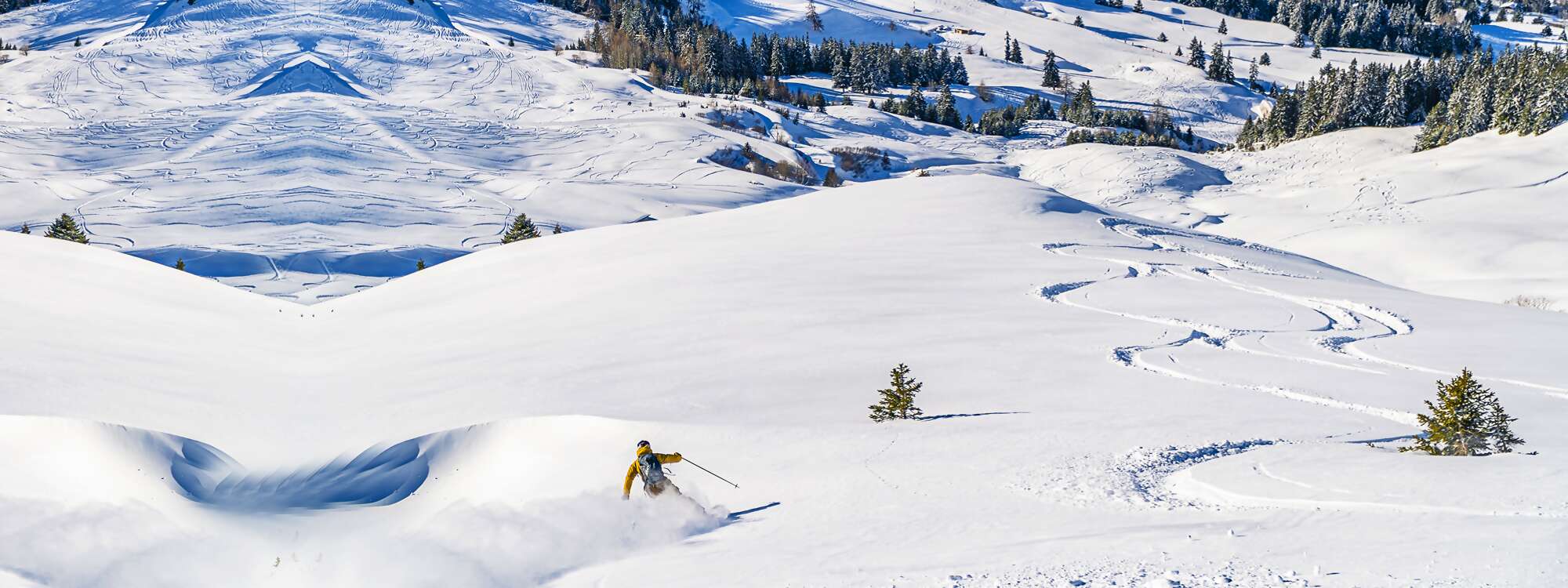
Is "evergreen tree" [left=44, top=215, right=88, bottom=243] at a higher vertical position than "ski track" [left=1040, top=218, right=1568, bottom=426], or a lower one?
lower

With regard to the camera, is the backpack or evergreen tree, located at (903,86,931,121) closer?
the backpack

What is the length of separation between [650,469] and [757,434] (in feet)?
7.58

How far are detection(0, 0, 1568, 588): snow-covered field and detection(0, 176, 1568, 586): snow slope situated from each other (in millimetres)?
67

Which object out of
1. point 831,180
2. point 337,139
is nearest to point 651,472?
point 337,139

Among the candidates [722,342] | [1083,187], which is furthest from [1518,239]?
[722,342]

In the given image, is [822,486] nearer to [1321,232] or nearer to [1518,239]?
[1518,239]

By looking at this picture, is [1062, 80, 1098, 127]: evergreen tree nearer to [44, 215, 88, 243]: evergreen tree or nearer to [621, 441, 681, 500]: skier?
[44, 215, 88, 243]: evergreen tree

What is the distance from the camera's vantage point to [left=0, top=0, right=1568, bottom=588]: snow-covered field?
29.3 feet

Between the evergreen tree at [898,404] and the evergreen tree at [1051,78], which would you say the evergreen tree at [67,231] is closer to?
the evergreen tree at [898,404]

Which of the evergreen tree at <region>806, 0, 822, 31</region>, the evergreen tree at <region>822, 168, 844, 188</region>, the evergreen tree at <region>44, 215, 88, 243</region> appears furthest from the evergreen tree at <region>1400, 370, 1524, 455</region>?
the evergreen tree at <region>806, 0, 822, 31</region>

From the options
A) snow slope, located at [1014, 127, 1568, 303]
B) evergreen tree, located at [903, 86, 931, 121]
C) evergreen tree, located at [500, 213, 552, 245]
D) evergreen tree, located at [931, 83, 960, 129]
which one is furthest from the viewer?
evergreen tree, located at [931, 83, 960, 129]

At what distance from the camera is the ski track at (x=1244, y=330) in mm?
14703

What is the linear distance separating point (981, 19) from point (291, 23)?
472 ft

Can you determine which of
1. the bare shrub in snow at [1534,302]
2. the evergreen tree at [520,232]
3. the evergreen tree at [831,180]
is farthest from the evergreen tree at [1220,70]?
the evergreen tree at [520,232]
